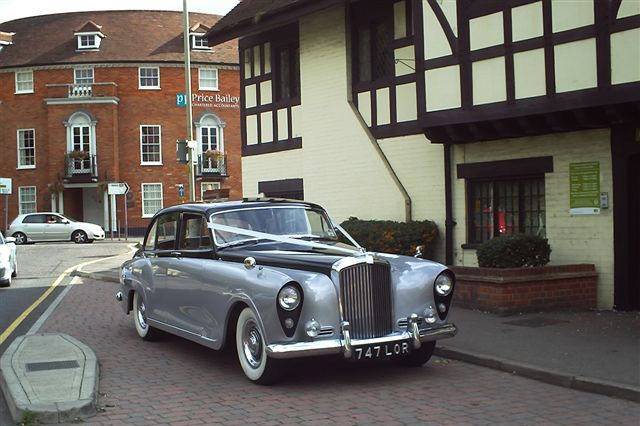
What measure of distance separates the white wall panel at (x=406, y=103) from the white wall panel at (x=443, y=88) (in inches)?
57.3

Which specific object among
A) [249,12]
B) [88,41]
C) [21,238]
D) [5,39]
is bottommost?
[21,238]

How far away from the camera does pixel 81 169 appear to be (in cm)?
4547

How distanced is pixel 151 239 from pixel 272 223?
2135mm

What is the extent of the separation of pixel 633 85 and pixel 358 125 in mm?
6832

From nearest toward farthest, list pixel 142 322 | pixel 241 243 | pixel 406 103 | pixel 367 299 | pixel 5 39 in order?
pixel 367 299 < pixel 241 243 < pixel 142 322 < pixel 406 103 < pixel 5 39

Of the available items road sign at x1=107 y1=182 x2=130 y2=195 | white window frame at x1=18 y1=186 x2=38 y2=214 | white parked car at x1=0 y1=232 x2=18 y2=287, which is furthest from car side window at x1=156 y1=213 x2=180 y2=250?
white window frame at x1=18 y1=186 x2=38 y2=214

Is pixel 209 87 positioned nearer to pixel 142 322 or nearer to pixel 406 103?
pixel 406 103

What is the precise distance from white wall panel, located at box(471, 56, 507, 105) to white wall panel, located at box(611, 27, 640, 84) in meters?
1.86

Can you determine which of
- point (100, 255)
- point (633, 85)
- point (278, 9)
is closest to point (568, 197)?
point (633, 85)

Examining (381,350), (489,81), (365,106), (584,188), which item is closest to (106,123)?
(365,106)

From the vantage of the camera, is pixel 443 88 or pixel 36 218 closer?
pixel 443 88

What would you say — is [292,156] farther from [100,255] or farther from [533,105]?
[100,255]

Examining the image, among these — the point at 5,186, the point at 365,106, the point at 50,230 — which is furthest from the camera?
the point at 5,186

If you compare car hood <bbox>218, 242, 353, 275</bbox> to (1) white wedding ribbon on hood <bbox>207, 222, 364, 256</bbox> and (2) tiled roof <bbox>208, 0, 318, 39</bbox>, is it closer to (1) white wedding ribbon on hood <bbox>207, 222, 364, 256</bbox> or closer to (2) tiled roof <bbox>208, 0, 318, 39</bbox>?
(1) white wedding ribbon on hood <bbox>207, 222, 364, 256</bbox>
